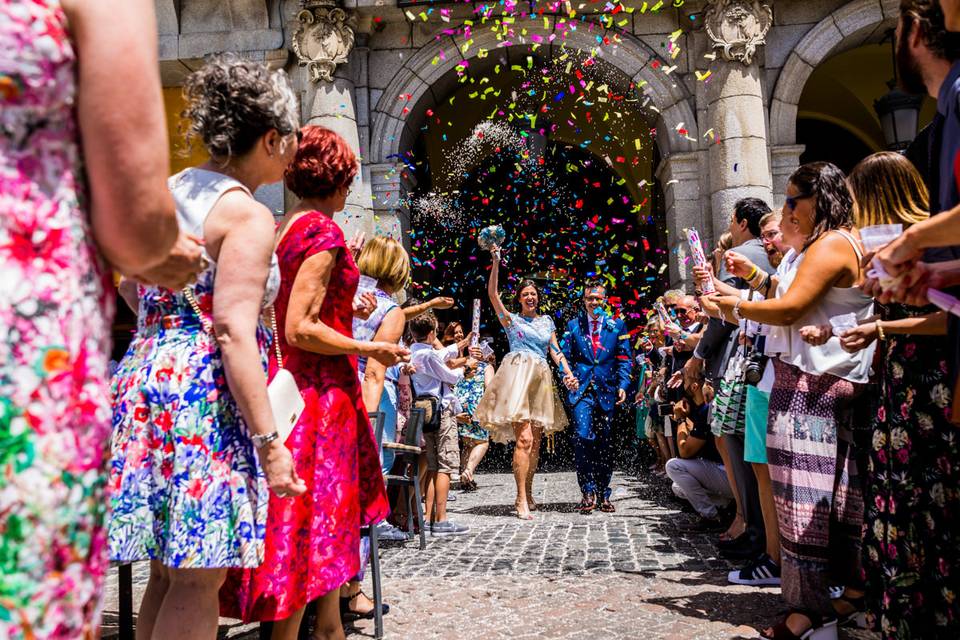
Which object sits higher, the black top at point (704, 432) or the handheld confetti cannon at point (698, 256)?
the handheld confetti cannon at point (698, 256)

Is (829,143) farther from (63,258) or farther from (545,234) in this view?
(63,258)

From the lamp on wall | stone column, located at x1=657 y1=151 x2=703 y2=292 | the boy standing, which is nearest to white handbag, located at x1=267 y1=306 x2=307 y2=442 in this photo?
the boy standing

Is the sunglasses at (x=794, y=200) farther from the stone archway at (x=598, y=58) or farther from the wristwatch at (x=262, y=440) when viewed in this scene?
the stone archway at (x=598, y=58)

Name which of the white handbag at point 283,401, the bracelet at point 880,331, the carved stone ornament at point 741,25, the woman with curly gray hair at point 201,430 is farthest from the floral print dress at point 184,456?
the carved stone ornament at point 741,25

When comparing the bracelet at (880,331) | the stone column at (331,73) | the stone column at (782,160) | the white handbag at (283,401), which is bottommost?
the white handbag at (283,401)

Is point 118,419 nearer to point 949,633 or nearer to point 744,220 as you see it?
point 949,633

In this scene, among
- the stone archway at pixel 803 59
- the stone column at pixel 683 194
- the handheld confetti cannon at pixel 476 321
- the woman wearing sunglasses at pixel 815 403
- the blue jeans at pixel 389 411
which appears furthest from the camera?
the stone column at pixel 683 194

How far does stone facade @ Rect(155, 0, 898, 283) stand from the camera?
9992 millimetres

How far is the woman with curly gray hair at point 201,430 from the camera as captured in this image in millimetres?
2119

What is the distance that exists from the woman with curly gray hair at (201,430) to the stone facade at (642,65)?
803 centimetres

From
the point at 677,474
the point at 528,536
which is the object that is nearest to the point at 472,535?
the point at 528,536

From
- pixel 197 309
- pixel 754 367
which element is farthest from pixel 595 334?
pixel 197 309

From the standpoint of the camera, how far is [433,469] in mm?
7465

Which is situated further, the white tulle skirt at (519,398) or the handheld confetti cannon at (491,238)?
the white tulle skirt at (519,398)
